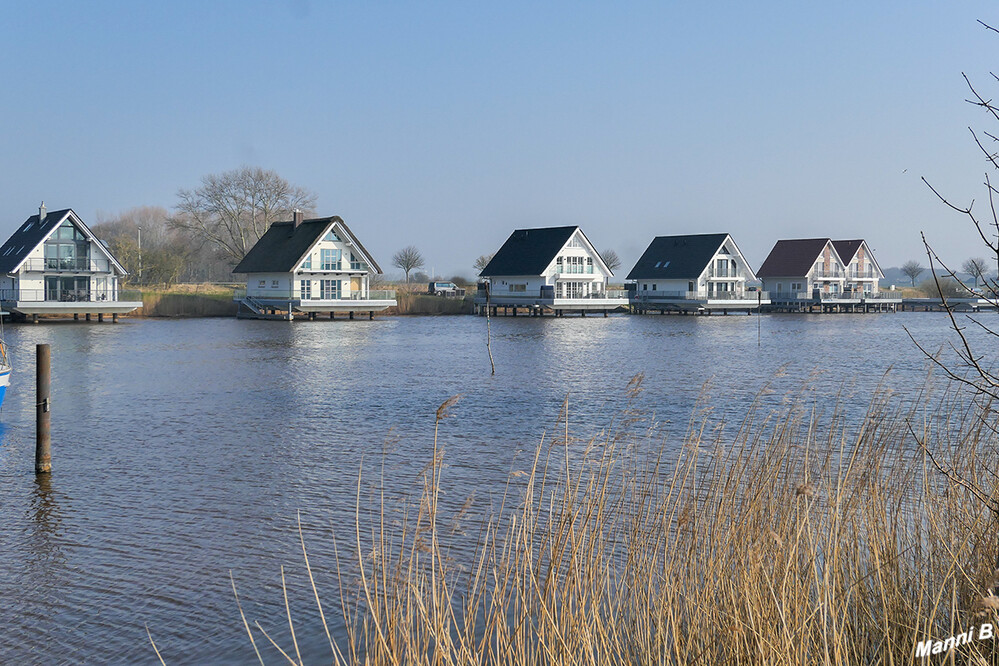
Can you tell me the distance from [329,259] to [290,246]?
3178mm

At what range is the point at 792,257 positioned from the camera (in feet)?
287

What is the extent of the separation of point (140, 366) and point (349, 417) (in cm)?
1335

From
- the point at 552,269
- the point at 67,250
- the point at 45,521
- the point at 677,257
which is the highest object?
the point at 677,257

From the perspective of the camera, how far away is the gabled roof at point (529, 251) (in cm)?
7156

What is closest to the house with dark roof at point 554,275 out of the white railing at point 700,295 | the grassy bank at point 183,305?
the white railing at point 700,295

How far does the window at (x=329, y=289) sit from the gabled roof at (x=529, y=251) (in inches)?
606

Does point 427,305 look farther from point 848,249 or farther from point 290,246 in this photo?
point 848,249

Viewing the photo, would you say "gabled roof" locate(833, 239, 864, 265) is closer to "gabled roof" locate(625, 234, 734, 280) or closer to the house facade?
"gabled roof" locate(625, 234, 734, 280)

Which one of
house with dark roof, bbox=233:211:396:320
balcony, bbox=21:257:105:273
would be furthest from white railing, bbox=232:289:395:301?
balcony, bbox=21:257:105:273

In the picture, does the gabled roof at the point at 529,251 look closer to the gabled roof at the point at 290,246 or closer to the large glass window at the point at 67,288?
the gabled roof at the point at 290,246

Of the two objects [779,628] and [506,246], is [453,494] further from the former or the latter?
[506,246]

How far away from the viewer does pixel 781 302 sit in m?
85.8

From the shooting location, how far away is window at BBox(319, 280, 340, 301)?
62906 mm

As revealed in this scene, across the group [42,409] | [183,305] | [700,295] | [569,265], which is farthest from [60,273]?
[42,409]
